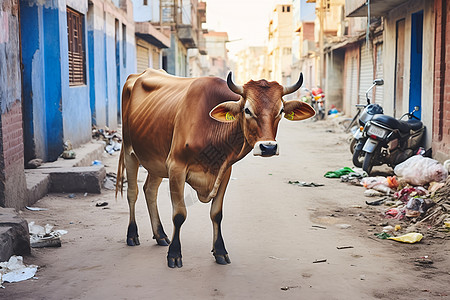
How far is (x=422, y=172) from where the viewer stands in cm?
808

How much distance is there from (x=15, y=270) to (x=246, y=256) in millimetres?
1887

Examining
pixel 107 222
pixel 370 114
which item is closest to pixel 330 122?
pixel 370 114

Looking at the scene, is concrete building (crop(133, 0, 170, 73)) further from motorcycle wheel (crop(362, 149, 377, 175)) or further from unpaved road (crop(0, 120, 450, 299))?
unpaved road (crop(0, 120, 450, 299))

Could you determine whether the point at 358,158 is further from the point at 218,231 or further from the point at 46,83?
the point at 218,231

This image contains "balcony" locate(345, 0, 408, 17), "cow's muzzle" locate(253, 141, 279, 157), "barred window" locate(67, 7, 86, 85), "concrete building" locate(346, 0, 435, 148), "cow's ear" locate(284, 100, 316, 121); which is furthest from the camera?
"balcony" locate(345, 0, 408, 17)

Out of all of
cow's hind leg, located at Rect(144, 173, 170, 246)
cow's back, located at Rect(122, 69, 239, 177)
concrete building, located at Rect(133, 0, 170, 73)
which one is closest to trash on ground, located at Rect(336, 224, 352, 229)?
cow's hind leg, located at Rect(144, 173, 170, 246)

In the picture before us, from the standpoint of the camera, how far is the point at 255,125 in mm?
4262

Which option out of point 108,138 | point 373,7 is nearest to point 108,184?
point 108,138

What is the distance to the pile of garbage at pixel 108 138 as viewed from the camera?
13.0 meters

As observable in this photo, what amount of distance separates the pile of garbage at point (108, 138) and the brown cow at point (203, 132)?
7.48 metres

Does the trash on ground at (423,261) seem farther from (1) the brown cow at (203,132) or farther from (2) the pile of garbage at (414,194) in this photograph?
(1) the brown cow at (203,132)

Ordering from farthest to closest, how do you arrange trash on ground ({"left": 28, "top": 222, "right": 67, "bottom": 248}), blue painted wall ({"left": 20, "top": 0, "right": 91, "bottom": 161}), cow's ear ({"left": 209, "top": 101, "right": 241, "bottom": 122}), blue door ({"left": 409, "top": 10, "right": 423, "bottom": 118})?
blue door ({"left": 409, "top": 10, "right": 423, "bottom": 118}), blue painted wall ({"left": 20, "top": 0, "right": 91, "bottom": 161}), trash on ground ({"left": 28, "top": 222, "right": 67, "bottom": 248}), cow's ear ({"left": 209, "top": 101, "right": 241, "bottom": 122})

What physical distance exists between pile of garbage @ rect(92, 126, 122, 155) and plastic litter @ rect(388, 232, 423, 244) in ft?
27.0

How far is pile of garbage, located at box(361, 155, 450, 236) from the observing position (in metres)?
6.27
